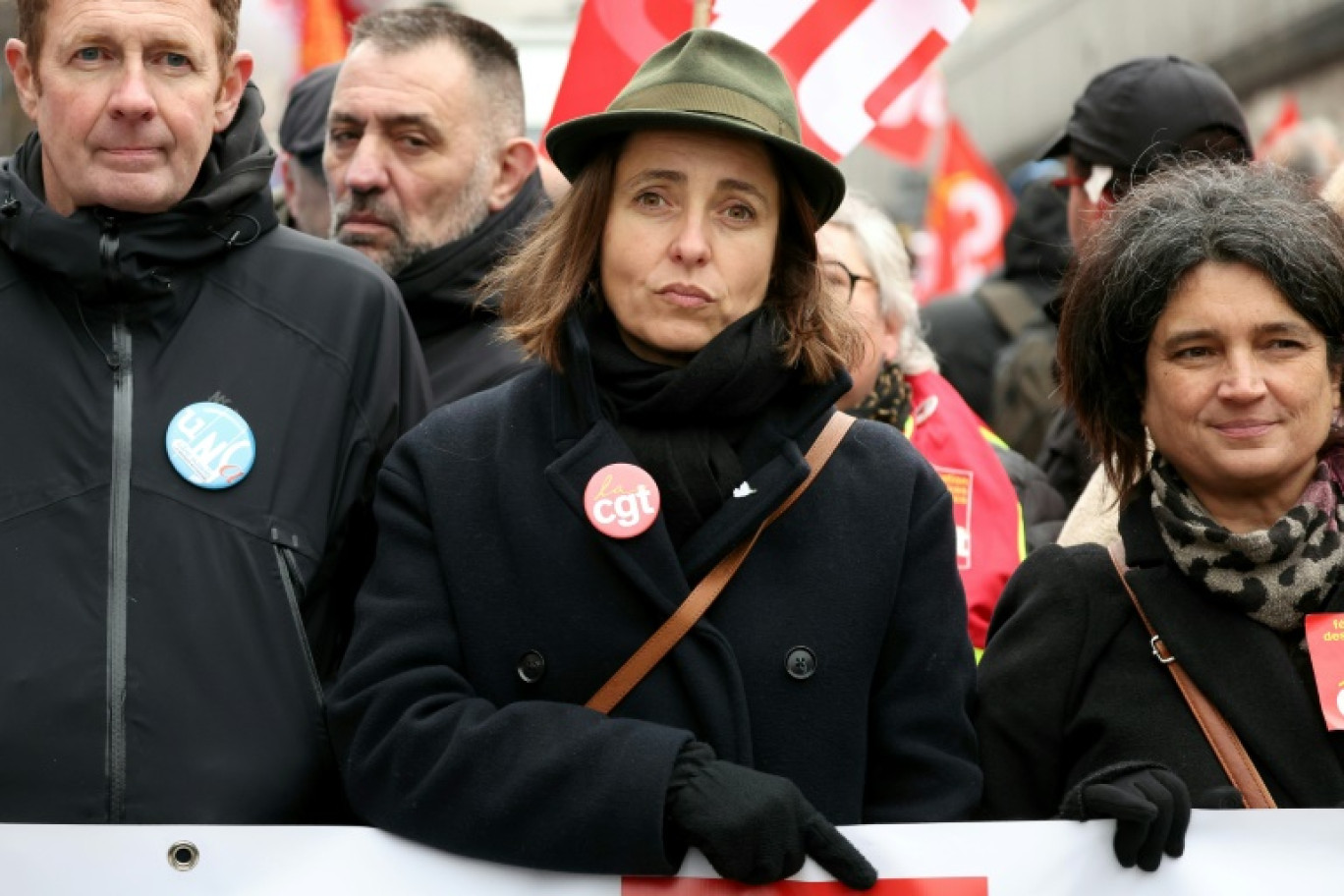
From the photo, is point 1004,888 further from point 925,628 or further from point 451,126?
point 451,126

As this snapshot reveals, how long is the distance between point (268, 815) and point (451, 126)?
96.4 inches

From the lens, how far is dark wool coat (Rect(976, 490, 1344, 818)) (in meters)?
3.97

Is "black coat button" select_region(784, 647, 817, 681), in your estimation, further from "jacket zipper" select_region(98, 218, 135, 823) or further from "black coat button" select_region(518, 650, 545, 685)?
"jacket zipper" select_region(98, 218, 135, 823)

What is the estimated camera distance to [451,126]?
19.6 ft

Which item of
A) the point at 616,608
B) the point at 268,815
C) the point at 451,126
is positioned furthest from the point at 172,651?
the point at 451,126

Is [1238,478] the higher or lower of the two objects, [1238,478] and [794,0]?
the lower

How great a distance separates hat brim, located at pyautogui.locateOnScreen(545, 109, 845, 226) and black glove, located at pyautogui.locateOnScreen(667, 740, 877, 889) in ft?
3.56

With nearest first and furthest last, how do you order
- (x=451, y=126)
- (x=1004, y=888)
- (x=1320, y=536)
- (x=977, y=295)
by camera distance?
1. (x=1004, y=888)
2. (x=1320, y=536)
3. (x=451, y=126)
4. (x=977, y=295)

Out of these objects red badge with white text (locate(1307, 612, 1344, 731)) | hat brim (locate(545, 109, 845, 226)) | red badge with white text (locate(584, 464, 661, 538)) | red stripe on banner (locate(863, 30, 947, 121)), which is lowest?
red badge with white text (locate(1307, 612, 1344, 731))

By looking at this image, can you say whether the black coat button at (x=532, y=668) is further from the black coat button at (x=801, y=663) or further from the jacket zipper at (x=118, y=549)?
the jacket zipper at (x=118, y=549)

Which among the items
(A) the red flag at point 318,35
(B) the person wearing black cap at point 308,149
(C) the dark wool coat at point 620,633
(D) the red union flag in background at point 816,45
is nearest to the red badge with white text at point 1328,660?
(C) the dark wool coat at point 620,633

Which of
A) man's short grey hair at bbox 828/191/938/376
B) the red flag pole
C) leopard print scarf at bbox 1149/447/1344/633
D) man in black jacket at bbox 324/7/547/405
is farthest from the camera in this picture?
man's short grey hair at bbox 828/191/938/376

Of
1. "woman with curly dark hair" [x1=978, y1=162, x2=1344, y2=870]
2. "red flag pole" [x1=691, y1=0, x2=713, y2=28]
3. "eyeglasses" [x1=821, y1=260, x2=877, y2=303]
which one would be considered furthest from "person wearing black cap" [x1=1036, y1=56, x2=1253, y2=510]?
"woman with curly dark hair" [x1=978, y1=162, x2=1344, y2=870]

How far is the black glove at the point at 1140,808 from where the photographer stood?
370cm
